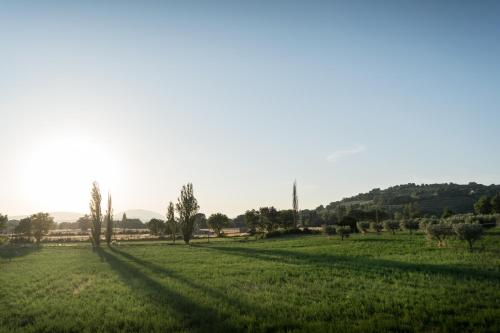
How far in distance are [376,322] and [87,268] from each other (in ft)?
101

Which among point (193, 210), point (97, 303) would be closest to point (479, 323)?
point (97, 303)

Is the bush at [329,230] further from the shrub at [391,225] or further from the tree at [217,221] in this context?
the tree at [217,221]

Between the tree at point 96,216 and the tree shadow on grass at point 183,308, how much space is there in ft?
181

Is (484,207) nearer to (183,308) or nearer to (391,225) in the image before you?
(391,225)

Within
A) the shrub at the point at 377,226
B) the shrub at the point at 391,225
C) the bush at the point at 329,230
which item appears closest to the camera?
the shrub at the point at 391,225

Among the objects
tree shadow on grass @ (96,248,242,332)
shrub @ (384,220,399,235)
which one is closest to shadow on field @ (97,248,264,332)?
tree shadow on grass @ (96,248,242,332)

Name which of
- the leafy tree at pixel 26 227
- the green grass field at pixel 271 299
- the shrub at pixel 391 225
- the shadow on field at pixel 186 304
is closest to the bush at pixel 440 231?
the green grass field at pixel 271 299

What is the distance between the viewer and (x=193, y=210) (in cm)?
8181

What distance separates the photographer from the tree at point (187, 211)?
264 ft

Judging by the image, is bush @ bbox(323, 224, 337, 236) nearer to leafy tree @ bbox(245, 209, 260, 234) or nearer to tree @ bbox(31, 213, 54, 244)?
leafy tree @ bbox(245, 209, 260, 234)

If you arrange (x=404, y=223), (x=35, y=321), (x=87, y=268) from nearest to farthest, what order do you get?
(x=35, y=321)
(x=87, y=268)
(x=404, y=223)

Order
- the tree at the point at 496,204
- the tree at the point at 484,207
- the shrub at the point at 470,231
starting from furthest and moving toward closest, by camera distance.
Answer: the tree at the point at 484,207, the tree at the point at 496,204, the shrub at the point at 470,231

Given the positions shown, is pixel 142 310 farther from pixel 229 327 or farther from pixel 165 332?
pixel 229 327

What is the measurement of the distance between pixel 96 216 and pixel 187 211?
19.3 meters
